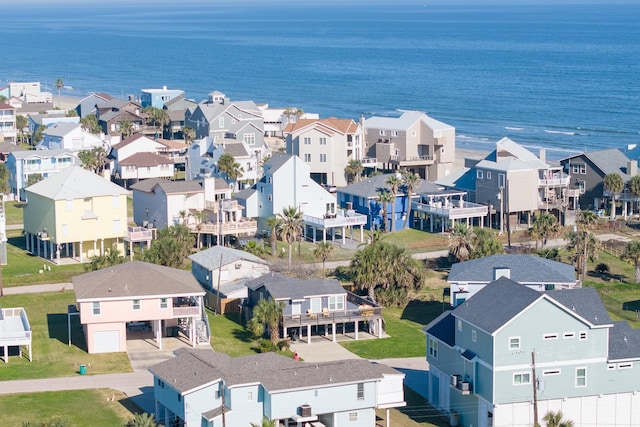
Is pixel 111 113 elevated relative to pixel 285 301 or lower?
elevated

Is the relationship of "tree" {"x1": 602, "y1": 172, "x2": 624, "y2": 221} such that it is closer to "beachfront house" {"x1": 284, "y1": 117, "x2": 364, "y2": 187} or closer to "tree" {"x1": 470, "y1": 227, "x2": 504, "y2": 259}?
"tree" {"x1": 470, "y1": 227, "x2": 504, "y2": 259}

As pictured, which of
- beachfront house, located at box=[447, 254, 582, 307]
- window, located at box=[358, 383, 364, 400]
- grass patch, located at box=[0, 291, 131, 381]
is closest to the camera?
window, located at box=[358, 383, 364, 400]

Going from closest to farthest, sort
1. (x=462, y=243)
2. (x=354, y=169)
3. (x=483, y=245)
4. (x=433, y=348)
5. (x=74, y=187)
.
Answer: (x=433, y=348), (x=483, y=245), (x=462, y=243), (x=74, y=187), (x=354, y=169)

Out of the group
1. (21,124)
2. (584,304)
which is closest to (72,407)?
(584,304)

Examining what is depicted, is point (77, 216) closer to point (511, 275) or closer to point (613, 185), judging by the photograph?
point (511, 275)

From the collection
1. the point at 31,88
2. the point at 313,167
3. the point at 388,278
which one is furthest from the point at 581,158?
the point at 31,88

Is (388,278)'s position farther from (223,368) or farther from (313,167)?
(313,167)

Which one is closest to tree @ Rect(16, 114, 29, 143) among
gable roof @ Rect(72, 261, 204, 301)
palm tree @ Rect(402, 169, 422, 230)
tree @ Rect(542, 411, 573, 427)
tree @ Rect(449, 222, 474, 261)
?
palm tree @ Rect(402, 169, 422, 230)
